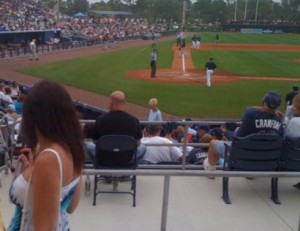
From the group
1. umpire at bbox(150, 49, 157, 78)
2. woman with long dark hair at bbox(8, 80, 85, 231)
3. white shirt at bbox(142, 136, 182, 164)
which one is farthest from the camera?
umpire at bbox(150, 49, 157, 78)

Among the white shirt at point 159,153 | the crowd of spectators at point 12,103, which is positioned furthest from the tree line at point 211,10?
the white shirt at point 159,153

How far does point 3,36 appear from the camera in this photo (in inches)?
1569

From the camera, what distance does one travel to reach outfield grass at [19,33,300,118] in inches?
725

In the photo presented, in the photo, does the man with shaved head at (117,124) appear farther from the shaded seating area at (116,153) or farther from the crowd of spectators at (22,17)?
the crowd of spectators at (22,17)

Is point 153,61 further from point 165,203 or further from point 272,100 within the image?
point 165,203

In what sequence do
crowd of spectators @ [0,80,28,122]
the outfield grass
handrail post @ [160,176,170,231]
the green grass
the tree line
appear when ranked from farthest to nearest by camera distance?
the tree line, the green grass, the outfield grass, crowd of spectators @ [0,80,28,122], handrail post @ [160,176,170,231]

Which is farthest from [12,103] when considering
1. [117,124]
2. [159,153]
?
[117,124]

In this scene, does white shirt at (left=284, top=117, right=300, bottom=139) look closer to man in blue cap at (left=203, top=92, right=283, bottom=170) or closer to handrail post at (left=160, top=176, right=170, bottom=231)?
man in blue cap at (left=203, top=92, right=283, bottom=170)

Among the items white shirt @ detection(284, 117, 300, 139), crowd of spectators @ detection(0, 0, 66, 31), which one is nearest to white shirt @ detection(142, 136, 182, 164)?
white shirt @ detection(284, 117, 300, 139)

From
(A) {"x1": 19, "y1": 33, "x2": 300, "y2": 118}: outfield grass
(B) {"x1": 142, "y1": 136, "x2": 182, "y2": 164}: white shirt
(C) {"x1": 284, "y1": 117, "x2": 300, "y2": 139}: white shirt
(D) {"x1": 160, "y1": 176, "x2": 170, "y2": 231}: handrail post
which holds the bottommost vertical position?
(A) {"x1": 19, "y1": 33, "x2": 300, "y2": 118}: outfield grass

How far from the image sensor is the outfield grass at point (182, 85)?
1842 centimetres

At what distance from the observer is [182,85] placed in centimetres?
2288

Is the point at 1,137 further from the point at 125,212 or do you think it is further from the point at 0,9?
the point at 0,9

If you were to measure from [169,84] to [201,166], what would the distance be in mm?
16785
